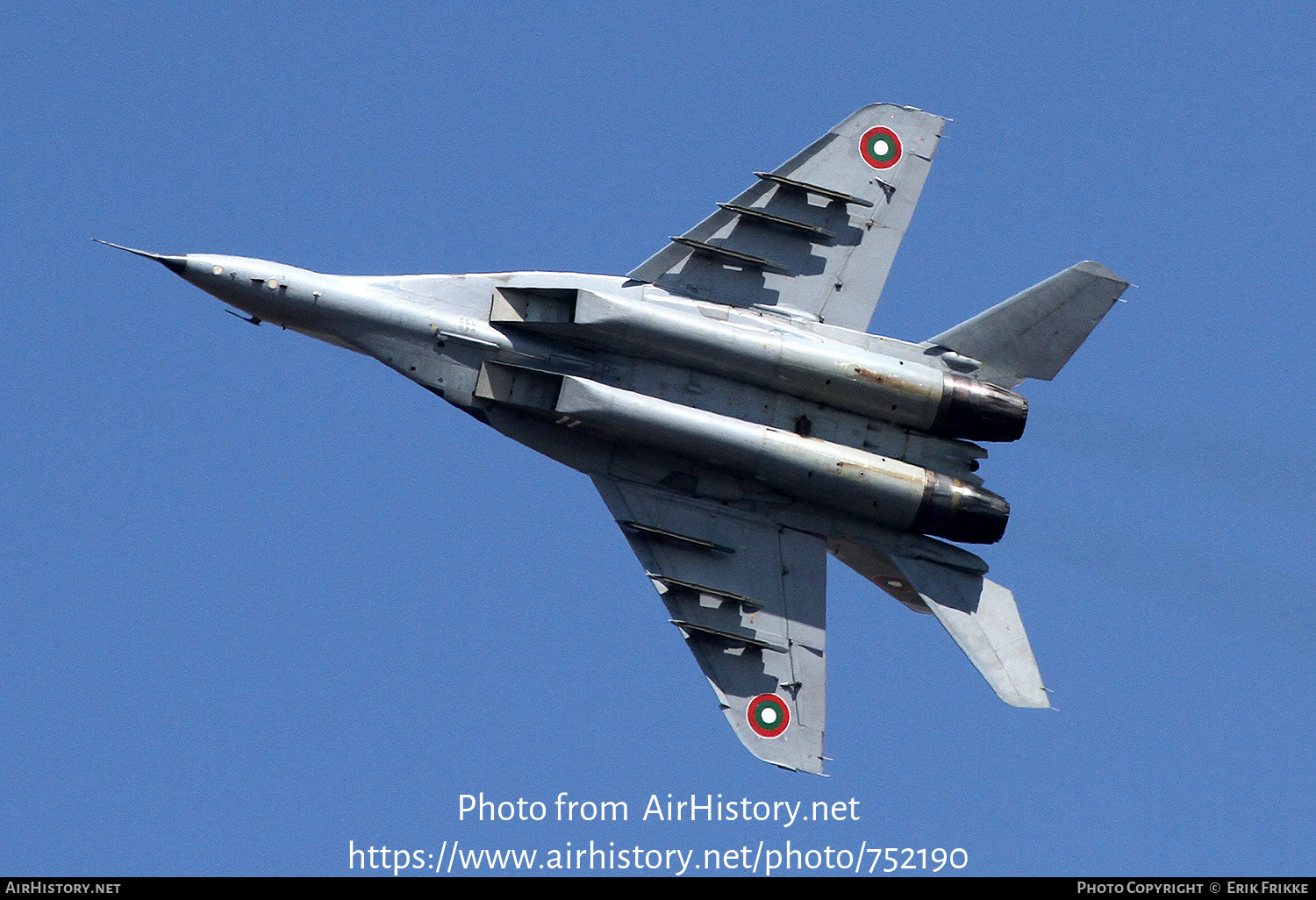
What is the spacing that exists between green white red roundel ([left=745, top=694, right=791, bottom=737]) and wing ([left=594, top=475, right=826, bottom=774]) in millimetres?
12

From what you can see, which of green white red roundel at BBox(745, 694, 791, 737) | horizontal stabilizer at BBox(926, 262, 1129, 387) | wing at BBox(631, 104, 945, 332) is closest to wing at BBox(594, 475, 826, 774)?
green white red roundel at BBox(745, 694, 791, 737)

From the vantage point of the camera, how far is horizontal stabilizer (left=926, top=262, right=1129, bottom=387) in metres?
27.7

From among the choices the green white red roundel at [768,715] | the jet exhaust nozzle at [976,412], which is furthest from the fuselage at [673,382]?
the green white red roundel at [768,715]

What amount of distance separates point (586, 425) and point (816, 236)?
15.0ft

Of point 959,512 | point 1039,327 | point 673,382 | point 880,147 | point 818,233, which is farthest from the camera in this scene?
point 880,147

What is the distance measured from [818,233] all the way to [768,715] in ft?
23.1

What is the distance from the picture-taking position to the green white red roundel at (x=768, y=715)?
27047mm

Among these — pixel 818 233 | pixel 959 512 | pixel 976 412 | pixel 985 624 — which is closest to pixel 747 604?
pixel 959 512

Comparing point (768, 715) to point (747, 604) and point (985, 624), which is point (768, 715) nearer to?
point (747, 604)

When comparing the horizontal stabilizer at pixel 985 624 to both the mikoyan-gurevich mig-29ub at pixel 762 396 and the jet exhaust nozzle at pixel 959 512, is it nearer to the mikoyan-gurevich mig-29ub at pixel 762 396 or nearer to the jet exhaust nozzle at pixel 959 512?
the mikoyan-gurevich mig-29ub at pixel 762 396

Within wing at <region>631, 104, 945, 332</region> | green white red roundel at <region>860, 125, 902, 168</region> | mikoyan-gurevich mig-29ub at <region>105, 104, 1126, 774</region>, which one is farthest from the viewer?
green white red roundel at <region>860, 125, 902, 168</region>

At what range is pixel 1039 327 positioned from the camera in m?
27.8

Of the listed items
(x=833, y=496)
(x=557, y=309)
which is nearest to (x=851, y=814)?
(x=833, y=496)

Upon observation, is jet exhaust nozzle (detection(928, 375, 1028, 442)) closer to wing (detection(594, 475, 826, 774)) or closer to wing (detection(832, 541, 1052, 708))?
wing (detection(832, 541, 1052, 708))
